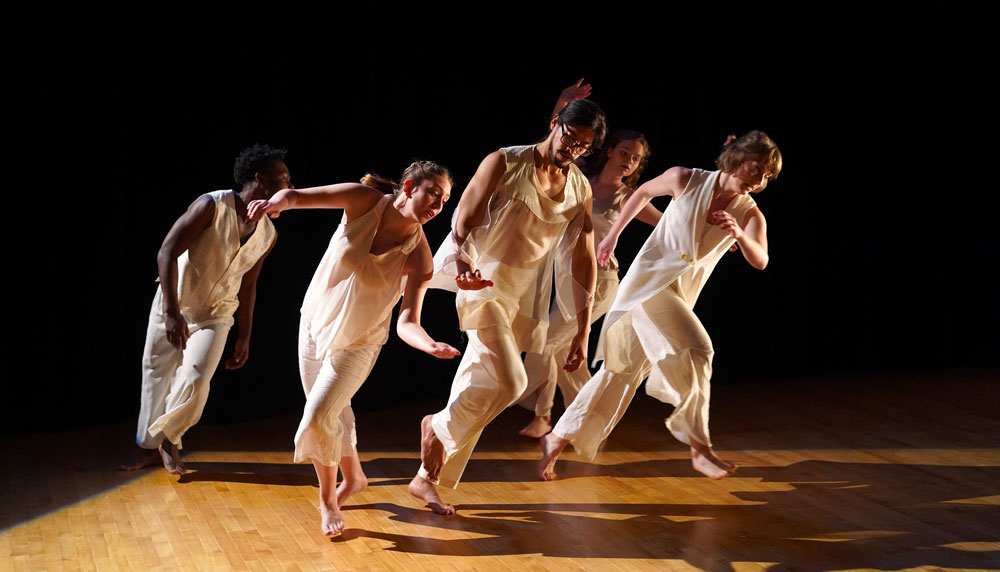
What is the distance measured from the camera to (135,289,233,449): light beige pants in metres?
3.94

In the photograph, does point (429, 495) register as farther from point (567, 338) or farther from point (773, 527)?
point (567, 338)

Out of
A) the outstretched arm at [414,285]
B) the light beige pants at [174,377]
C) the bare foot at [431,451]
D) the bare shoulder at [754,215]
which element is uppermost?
the bare shoulder at [754,215]

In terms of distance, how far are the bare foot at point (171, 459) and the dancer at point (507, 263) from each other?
3.59 ft

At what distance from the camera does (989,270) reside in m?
7.21

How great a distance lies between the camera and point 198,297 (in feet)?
13.1

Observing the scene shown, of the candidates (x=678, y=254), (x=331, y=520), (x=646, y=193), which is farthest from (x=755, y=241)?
(x=331, y=520)

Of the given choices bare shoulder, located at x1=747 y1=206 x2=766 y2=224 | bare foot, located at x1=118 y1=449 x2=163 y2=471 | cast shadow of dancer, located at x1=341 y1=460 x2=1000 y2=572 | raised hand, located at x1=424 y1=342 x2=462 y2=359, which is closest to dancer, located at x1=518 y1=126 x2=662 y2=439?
bare shoulder, located at x1=747 y1=206 x2=766 y2=224

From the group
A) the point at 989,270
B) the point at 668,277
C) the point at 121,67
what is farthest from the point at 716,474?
the point at 989,270

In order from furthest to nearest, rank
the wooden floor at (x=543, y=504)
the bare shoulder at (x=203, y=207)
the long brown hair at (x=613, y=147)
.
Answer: the long brown hair at (x=613, y=147) < the bare shoulder at (x=203, y=207) < the wooden floor at (x=543, y=504)

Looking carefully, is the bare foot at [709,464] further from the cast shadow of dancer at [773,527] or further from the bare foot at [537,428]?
the bare foot at [537,428]

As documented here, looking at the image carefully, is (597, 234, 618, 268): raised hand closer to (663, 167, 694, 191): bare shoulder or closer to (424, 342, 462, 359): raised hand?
(663, 167, 694, 191): bare shoulder

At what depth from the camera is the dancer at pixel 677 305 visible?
3887mm

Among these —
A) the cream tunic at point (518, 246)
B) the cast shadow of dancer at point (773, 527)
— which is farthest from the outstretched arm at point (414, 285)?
the cast shadow of dancer at point (773, 527)

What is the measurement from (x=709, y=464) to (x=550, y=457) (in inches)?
26.6
